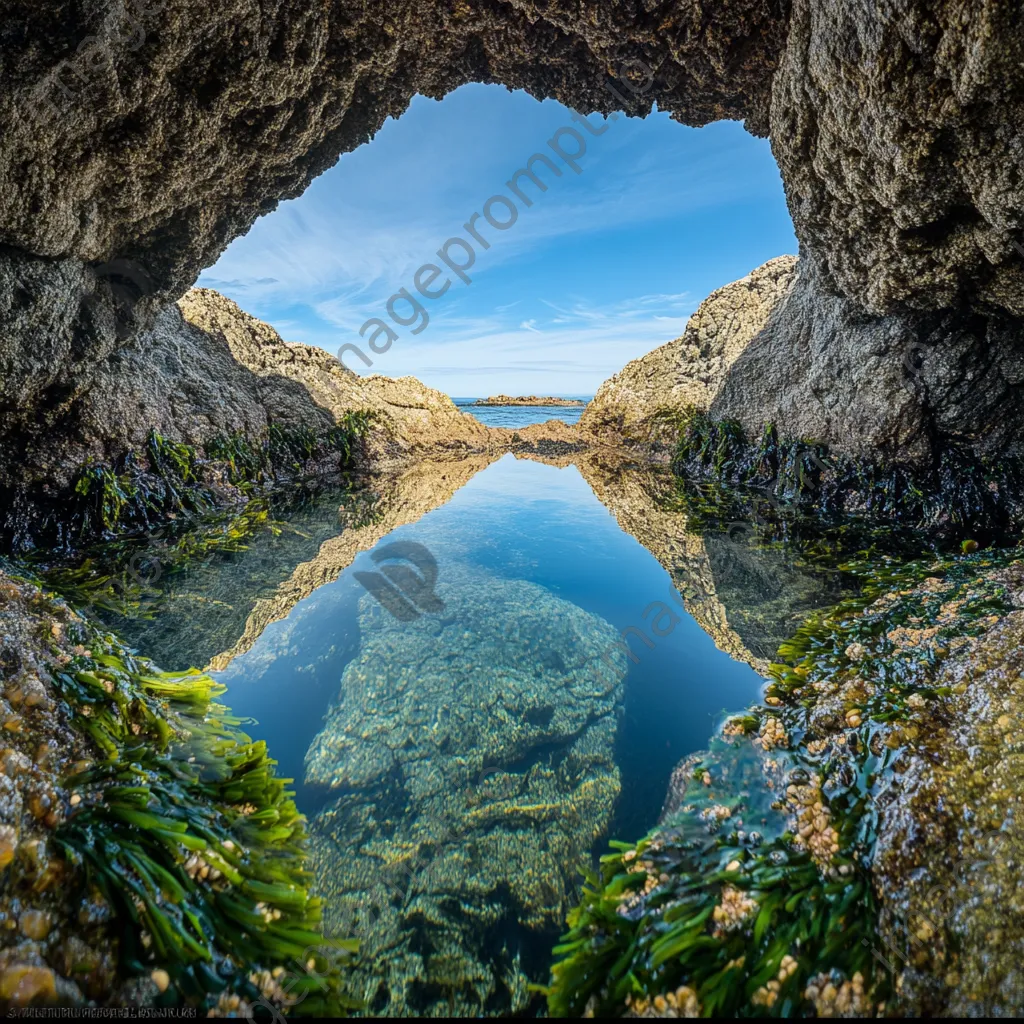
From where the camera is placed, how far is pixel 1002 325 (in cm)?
559

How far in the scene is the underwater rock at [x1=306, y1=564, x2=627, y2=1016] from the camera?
5.68ft

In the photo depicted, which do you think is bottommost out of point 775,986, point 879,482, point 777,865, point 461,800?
point 461,800

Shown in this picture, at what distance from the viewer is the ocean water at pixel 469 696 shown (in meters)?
1.88

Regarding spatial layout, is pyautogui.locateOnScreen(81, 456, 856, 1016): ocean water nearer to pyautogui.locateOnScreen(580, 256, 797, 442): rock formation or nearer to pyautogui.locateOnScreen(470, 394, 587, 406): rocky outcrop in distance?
pyautogui.locateOnScreen(580, 256, 797, 442): rock formation

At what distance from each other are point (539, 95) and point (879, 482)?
A: 261 inches

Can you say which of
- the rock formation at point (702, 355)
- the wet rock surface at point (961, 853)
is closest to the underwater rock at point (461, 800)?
the wet rock surface at point (961, 853)

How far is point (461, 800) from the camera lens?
2.41 meters

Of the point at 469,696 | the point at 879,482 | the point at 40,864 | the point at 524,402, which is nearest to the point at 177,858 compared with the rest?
the point at 40,864

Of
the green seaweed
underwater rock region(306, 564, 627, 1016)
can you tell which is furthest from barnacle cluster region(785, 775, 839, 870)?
the green seaweed

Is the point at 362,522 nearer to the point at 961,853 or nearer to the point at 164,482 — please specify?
the point at 164,482

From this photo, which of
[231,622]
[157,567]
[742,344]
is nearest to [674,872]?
[231,622]

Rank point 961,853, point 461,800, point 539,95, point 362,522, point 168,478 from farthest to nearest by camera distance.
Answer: point 168,478 < point 362,522 < point 539,95 < point 461,800 < point 961,853

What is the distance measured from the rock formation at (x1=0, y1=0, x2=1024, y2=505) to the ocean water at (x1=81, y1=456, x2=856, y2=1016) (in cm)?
301

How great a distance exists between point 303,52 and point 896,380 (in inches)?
296
